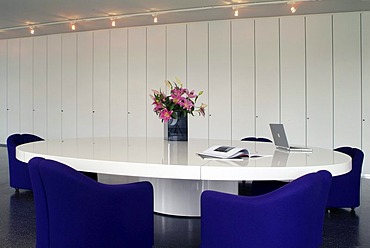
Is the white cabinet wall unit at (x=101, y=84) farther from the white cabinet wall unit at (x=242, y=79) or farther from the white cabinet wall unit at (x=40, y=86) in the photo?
the white cabinet wall unit at (x=242, y=79)

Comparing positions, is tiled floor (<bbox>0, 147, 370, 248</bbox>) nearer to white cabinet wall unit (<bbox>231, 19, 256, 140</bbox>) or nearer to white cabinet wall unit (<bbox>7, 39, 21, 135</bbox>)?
white cabinet wall unit (<bbox>231, 19, 256, 140</bbox>)

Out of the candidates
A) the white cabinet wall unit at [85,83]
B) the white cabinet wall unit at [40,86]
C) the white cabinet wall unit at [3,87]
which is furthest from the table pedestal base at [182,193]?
the white cabinet wall unit at [3,87]

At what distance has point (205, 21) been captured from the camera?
Result: 6699mm

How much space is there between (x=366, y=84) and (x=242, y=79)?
236 centimetres

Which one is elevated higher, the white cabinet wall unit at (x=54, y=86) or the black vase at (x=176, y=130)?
the white cabinet wall unit at (x=54, y=86)

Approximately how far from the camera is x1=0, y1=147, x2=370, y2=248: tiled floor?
8.66 feet

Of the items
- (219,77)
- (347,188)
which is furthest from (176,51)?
(347,188)

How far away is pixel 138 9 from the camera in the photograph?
5895mm

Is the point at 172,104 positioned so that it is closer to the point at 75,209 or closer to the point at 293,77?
the point at 75,209

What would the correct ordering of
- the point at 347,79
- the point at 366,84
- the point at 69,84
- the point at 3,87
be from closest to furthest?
the point at 366,84, the point at 347,79, the point at 69,84, the point at 3,87

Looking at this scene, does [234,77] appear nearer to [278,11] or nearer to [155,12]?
[278,11]

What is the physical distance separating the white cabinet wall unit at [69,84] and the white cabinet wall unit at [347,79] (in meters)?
6.19

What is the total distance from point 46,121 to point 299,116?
653cm

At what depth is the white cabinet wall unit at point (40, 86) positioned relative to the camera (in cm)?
837
